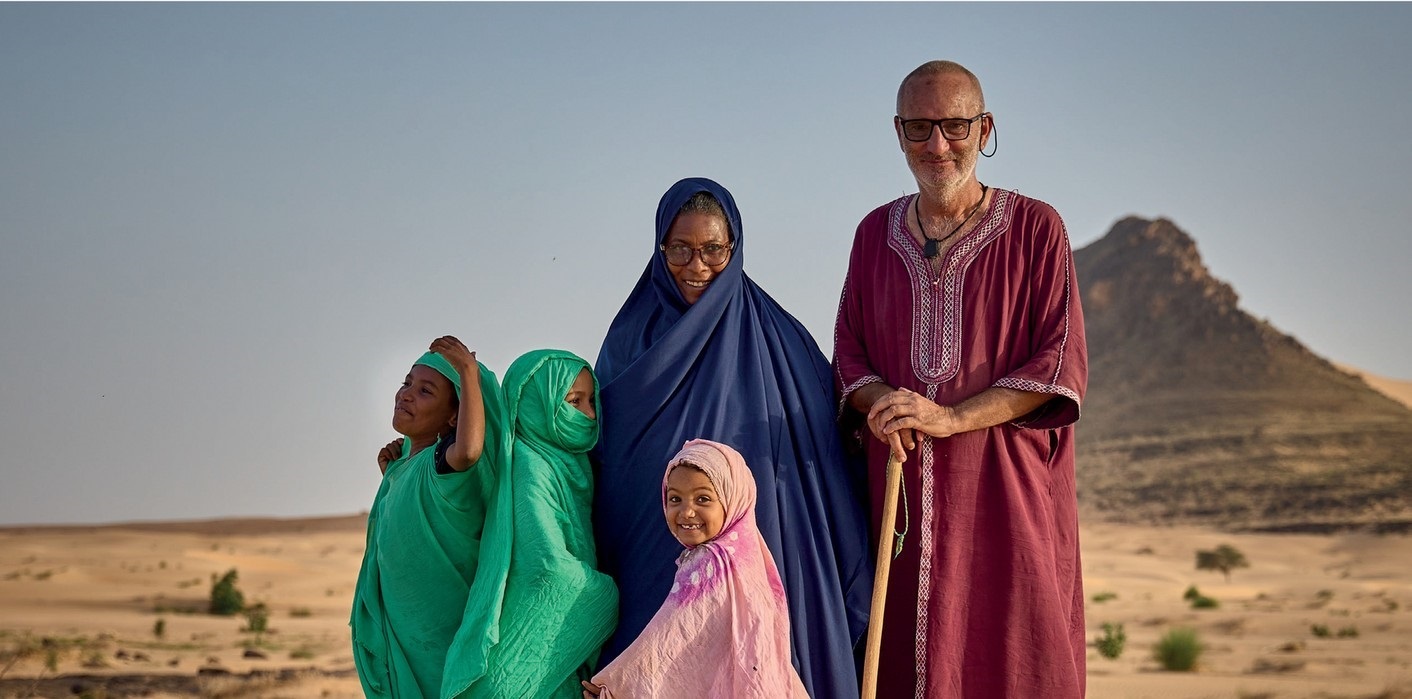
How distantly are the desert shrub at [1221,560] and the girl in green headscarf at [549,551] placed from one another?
37.7 metres

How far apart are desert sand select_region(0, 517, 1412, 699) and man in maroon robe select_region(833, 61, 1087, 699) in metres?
→ 9.32

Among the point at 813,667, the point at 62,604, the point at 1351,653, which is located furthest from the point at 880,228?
the point at 62,604

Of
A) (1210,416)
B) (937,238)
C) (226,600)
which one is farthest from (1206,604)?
(1210,416)

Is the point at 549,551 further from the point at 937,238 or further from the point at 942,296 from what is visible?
the point at 937,238

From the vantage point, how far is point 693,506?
4.41 meters

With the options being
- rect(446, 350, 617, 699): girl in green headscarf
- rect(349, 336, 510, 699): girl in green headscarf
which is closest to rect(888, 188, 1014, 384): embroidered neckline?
rect(446, 350, 617, 699): girl in green headscarf

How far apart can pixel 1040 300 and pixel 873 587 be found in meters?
1.07

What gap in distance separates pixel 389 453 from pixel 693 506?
1.44 meters

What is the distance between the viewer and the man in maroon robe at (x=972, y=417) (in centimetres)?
487

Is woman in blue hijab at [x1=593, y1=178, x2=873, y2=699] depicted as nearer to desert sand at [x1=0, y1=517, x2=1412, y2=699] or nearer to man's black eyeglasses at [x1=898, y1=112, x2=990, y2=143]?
man's black eyeglasses at [x1=898, y1=112, x2=990, y2=143]

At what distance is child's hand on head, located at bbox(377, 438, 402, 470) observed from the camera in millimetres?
5375

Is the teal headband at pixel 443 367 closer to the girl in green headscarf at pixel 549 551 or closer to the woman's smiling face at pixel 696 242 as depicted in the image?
the girl in green headscarf at pixel 549 551

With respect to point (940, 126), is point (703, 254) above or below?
below

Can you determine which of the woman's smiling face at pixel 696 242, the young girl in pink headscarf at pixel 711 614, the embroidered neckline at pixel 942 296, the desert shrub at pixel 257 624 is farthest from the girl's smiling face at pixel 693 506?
the desert shrub at pixel 257 624
